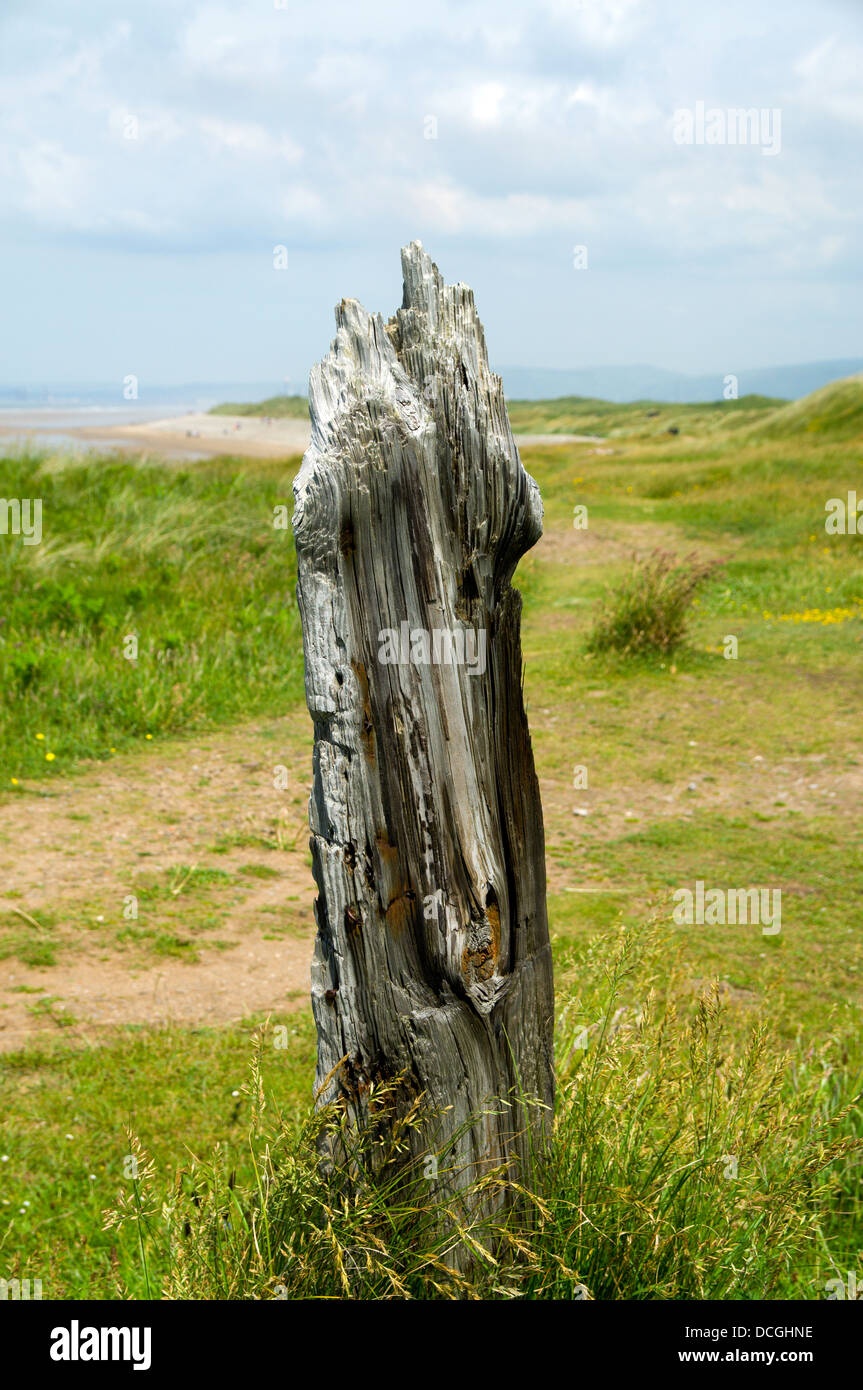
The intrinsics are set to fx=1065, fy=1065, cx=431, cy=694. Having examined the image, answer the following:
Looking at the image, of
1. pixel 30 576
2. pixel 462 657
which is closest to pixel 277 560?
pixel 30 576

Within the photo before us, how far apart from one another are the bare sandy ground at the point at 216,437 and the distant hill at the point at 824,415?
1141 cm

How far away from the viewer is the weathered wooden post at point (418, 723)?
230 centimetres

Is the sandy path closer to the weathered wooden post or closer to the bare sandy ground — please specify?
the weathered wooden post

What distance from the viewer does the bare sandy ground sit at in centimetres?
4312

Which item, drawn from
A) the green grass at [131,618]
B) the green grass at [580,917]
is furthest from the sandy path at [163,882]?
the green grass at [131,618]

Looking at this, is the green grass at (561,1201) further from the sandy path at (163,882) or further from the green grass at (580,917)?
the sandy path at (163,882)

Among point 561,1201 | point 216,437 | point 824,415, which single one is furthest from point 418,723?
point 216,437

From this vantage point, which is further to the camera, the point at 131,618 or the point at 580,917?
the point at 131,618

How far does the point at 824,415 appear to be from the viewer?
111 ft

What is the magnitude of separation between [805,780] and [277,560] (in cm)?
668

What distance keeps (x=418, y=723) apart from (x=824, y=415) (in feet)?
115

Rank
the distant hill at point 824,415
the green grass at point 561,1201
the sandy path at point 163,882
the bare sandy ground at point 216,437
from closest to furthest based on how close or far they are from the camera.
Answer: the green grass at point 561,1201
the sandy path at point 163,882
the distant hill at point 824,415
the bare sandy ground at point 216,437

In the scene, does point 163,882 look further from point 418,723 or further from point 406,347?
point 406,347

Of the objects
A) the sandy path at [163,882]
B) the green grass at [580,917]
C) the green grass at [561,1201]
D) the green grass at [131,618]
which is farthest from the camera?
the green grass at [131,618]
